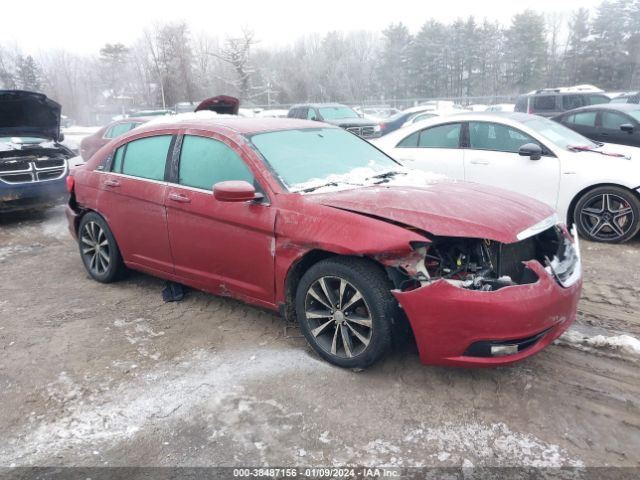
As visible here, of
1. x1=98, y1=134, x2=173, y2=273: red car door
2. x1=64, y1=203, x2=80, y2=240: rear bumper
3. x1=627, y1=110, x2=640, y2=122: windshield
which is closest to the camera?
x1=98, y1=134, x2=173, y2=273: red car door

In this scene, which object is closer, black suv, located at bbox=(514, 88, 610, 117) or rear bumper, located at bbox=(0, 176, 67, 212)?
rear bumper, located at bbox=(0, 176, 67, 212)

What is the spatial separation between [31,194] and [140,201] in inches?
165

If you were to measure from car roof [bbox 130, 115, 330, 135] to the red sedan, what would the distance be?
2cm

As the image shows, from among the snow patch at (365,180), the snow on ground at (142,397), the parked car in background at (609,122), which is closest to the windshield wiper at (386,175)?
the snow patch at (365,180)

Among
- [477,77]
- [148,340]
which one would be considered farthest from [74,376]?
[477,77]

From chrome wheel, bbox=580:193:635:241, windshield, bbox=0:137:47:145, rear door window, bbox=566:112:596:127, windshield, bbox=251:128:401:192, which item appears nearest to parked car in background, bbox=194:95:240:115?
windshield, bbox=251:128:401:192

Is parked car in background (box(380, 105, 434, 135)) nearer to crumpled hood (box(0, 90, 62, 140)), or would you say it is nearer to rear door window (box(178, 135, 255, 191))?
crumpled hood (box(0, 90, 62, 140))

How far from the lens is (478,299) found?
274 cm

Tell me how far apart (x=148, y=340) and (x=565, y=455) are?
113 inches

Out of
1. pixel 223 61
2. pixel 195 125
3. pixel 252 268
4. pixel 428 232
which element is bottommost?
pixel 252 268

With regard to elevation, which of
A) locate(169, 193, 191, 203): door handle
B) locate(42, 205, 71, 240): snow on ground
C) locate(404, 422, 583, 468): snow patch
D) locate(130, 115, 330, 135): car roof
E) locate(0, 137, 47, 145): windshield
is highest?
locate(130, 115, 330, 135): car roof

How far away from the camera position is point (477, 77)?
50.1m

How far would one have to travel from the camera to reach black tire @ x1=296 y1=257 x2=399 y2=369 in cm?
300

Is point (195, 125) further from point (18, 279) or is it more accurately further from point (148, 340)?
point (18, 279)
